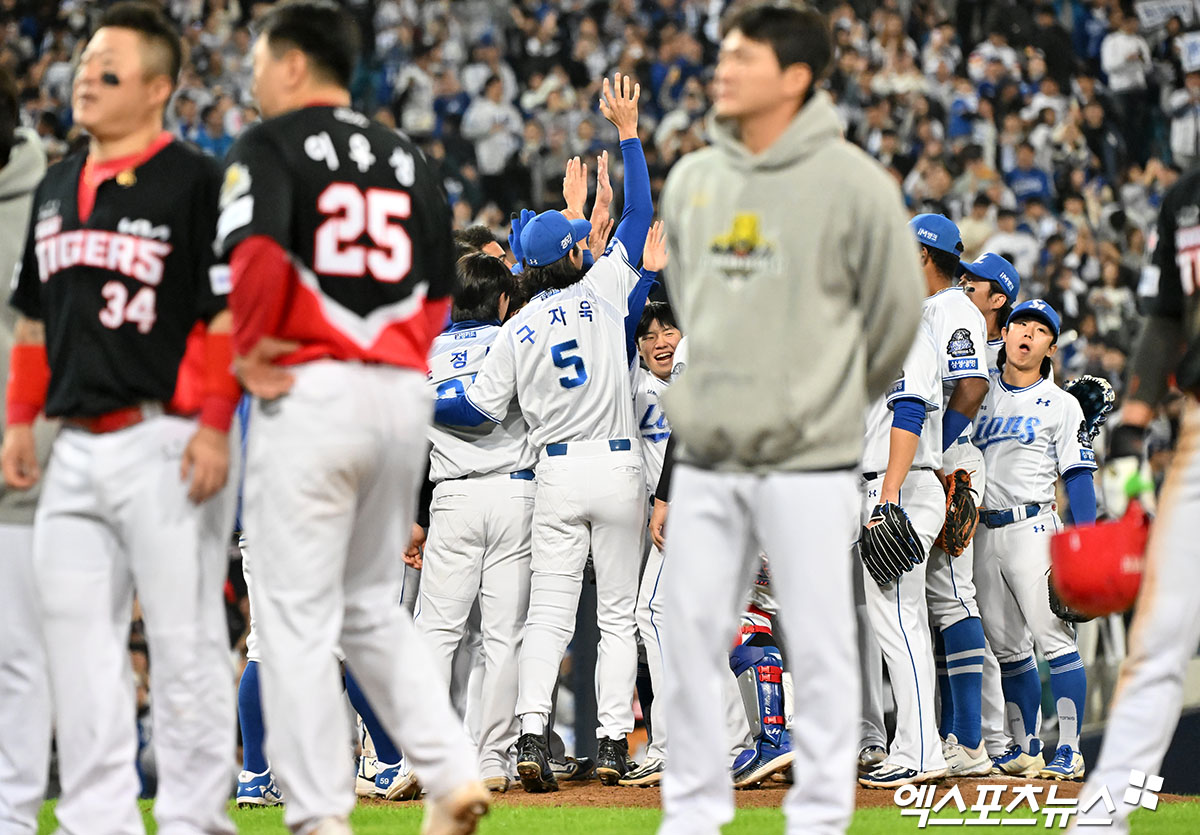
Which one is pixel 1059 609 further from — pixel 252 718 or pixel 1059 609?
pixel 252 718

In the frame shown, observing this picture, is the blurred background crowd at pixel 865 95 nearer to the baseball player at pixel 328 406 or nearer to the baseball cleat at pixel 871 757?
the baseball cleat at pixel 871 757

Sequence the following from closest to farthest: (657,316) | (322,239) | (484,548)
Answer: (322,239) < (484,548) < (657,316)

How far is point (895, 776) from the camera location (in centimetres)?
664

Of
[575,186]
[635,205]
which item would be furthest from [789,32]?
[575,186]

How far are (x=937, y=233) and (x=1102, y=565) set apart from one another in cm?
330

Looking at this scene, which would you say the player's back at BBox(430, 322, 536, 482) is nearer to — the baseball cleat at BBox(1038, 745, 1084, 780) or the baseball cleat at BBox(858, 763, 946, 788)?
the baseball cleat at BBox(858, 763, 946, 788)

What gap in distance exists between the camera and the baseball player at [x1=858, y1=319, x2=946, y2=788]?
21.5ft

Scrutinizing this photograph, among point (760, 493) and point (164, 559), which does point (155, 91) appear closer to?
point (164, 559)

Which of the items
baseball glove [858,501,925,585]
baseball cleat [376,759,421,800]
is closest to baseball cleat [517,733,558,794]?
baseball cleat [376,759,421,800]

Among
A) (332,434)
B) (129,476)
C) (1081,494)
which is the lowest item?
(1081,494)

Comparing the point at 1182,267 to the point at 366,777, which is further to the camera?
the point at 366,777

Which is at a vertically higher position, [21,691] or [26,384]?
[26,384]

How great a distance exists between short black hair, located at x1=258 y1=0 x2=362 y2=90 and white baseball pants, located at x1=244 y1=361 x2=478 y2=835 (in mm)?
883

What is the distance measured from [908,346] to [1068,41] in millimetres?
18158
